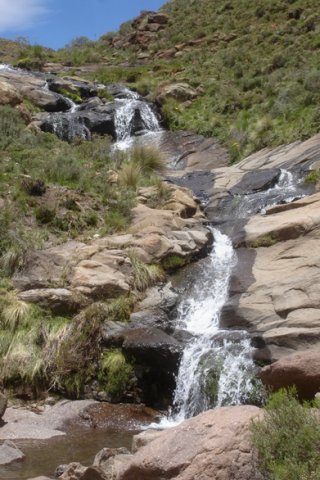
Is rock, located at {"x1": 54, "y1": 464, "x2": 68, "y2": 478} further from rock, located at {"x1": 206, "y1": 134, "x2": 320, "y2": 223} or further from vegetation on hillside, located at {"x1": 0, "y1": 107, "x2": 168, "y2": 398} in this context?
rock, located at {"x1": 206, "y1": 134, "x2": 320, "y2": 223}

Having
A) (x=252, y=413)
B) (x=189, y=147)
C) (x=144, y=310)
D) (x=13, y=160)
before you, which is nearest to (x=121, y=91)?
(x=189, y=147)

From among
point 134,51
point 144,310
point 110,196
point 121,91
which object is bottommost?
point 144,310

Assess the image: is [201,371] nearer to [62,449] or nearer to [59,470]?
[62,449]

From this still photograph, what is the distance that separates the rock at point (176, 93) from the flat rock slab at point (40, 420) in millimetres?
20897

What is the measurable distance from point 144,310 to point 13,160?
7.34 metres

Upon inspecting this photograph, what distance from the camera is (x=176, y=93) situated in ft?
95.8

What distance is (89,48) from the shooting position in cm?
4525

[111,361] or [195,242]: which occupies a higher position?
[195,242]

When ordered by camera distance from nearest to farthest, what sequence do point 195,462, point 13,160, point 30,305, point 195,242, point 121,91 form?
point 195,462 → point 30,305 → point 195,242 → point 13,160 → point 121,91

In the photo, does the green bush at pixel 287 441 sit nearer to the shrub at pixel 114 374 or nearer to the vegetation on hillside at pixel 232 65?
the shrub at pixel 114 374

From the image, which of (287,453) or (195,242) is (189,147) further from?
(287,453)

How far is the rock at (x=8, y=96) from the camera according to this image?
21.9 meters

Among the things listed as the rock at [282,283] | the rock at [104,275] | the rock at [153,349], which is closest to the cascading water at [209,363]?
the rock at [153,349]

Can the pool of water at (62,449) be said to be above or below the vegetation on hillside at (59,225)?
below
